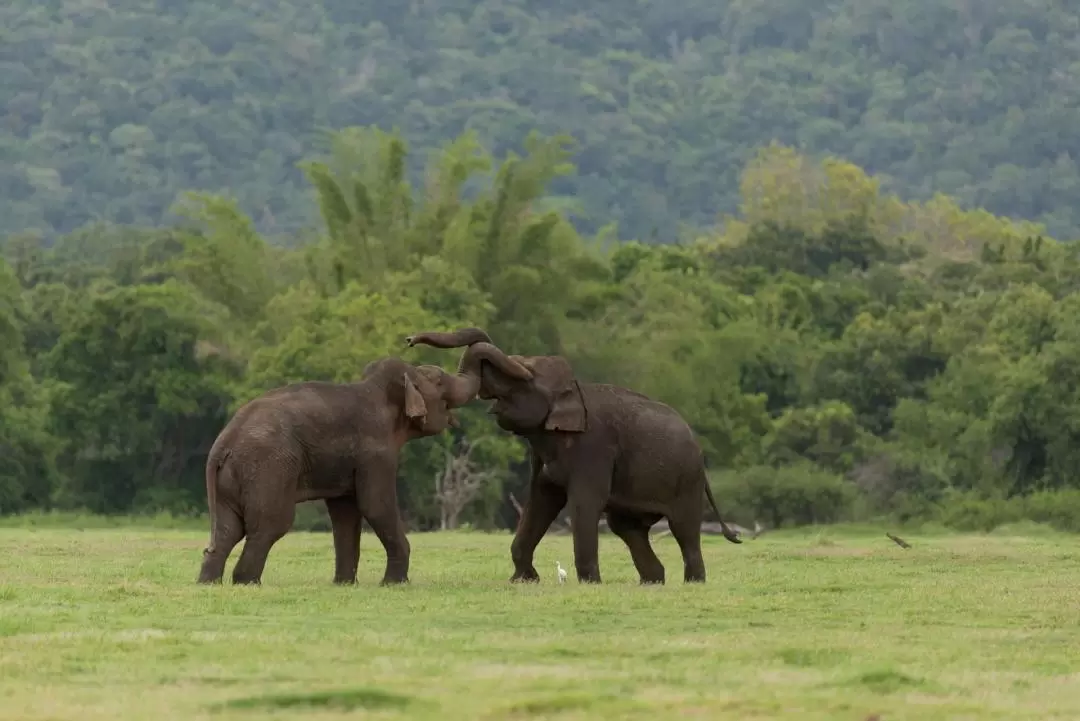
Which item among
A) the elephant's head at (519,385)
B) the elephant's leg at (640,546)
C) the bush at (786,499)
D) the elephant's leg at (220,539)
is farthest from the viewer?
the bush at (786,499)

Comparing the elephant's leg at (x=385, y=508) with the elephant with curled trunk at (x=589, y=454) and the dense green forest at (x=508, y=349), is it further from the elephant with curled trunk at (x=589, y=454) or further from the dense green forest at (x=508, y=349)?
the dense green forest at (x=508, y=349)

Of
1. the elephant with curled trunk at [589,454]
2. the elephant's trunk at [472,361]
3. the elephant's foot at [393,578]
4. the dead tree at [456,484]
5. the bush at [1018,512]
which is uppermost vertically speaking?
the elephant's trunk at [472,361]

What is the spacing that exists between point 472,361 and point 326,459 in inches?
71.2

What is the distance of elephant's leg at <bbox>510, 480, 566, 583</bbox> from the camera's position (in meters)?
21.1

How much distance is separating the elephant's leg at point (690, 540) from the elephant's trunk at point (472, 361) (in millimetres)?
1814

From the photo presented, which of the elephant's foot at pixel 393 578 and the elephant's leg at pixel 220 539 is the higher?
the elephant's leg at pixel 220 539

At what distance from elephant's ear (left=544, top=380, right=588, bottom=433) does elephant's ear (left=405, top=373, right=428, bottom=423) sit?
1075 millimetres

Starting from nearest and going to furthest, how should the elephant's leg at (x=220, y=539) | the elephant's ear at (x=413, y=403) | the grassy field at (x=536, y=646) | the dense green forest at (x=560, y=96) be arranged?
the grassy field at (x=536, y=646) → the elephant's leg at (x=220, y=539) → the elephant's ear at (x=413, y=403) → the dense green forest at (x=560, y=96)

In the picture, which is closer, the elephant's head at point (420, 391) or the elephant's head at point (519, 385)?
the elephant's head at point (420, 391)

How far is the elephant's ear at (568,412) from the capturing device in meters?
20.6

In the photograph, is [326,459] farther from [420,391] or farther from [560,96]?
[560,96]

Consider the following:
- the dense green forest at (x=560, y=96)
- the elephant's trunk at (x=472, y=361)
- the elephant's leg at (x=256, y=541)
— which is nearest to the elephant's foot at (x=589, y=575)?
the elephant's trunk at (x=472, y=361)

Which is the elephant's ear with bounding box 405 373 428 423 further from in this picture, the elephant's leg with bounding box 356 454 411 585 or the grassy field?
the grassy field

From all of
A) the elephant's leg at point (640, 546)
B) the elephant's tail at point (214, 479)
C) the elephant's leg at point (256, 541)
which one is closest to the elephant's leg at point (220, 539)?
the elephant's tail at point (214, 479)
